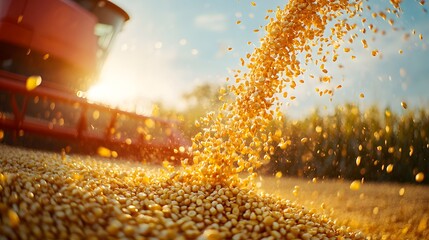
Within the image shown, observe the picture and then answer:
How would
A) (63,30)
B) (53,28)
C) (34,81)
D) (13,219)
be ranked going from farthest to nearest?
(63,30) < (53,28) < (34,81) < (13,219)

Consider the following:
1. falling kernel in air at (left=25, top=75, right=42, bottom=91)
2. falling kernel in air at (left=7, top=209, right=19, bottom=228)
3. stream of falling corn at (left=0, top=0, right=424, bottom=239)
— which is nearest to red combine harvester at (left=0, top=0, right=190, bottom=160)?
falling kernel in air at (left=25, top=75, right=42, bottom=91)

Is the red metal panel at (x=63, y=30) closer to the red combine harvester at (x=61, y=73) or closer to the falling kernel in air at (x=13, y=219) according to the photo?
the red combine harvester at (x=61, y=73)

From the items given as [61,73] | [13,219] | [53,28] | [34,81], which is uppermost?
[53,28]

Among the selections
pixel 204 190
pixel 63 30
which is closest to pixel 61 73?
pixel 63 30

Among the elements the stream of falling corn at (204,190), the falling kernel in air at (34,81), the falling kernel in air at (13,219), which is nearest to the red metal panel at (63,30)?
the falling kernel in air at (34,81)

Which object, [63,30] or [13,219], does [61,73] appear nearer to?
[63,30]

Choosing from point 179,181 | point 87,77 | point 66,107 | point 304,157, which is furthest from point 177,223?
point 304,157

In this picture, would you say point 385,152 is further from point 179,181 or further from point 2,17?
point 2,17
